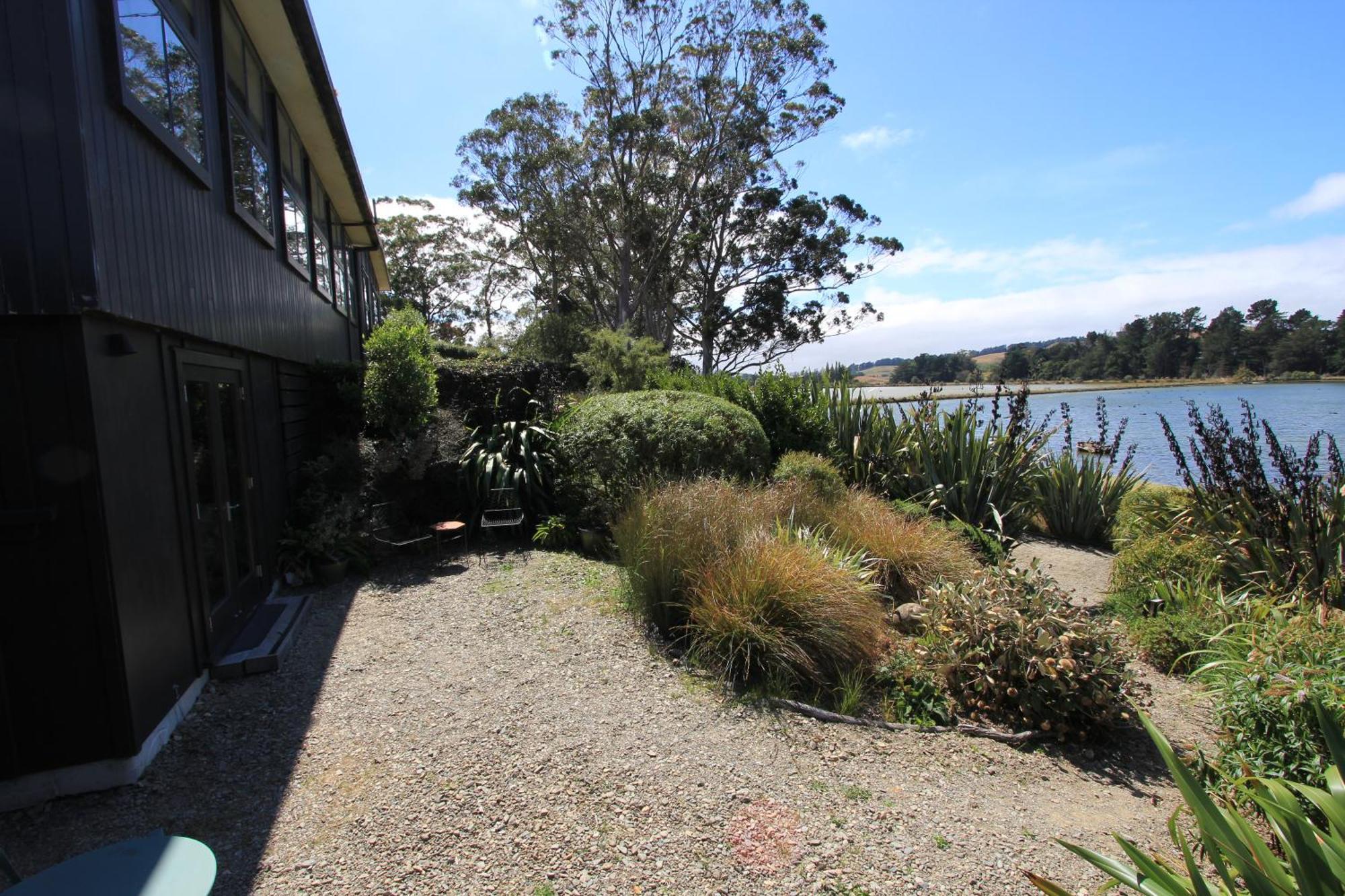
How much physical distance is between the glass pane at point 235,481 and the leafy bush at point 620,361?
7.22 metres

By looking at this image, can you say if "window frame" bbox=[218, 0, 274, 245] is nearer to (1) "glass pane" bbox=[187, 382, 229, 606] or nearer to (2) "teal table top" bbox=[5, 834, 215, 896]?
(1) "glass pane" bbox=[187, 382, 229, 606]

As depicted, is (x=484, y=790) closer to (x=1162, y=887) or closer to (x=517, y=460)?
(x=1162, y=887)

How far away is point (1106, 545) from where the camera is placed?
834 cm

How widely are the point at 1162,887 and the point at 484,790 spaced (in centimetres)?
243

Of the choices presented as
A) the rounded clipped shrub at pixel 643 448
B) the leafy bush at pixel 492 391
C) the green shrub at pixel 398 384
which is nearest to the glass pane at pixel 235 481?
the green shrub at pixel 398 384

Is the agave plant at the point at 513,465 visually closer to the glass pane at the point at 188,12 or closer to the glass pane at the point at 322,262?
the glass pane at the point at 322,262

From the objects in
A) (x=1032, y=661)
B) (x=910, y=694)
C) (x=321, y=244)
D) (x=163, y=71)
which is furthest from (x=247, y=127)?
(x=1032, y=661)

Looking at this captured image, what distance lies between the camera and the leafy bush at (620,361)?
Result: 11.6m

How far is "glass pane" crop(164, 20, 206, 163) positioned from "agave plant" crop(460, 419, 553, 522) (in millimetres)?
4007

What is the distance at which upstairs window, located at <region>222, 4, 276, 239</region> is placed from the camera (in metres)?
5.35

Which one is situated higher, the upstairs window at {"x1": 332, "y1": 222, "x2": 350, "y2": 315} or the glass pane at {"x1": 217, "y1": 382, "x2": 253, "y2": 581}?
the upstairs window at {"x1": 332, "y1": 222, "x2": 350, "y2": 315}

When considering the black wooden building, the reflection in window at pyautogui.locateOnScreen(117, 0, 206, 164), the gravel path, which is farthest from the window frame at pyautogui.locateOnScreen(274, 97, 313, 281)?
the gravel path

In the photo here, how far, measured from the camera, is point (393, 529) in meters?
7.03

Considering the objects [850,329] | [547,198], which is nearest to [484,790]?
[547,198]
